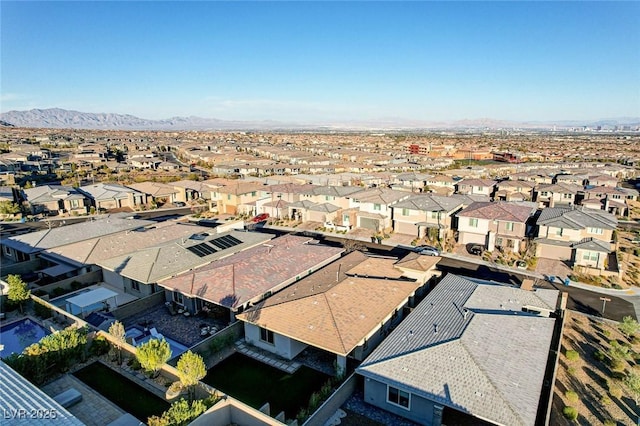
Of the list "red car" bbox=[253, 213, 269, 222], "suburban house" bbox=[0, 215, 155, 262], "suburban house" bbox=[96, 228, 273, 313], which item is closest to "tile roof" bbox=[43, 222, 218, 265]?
"suburban house" bbox=[96, 228, 273, 313]

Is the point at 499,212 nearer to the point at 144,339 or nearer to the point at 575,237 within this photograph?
the point at 575,237

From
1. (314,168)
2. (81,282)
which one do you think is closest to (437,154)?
(314,168)

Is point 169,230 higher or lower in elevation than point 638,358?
higher

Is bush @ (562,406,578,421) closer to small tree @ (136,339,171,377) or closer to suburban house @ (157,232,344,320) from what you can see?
suburban house @ (157,232,344,320)

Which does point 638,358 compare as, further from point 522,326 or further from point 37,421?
point 37,421

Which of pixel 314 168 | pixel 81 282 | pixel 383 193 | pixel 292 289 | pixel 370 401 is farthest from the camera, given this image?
pixel 314 168

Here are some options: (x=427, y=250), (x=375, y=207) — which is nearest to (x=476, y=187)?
(x=375, y=207)

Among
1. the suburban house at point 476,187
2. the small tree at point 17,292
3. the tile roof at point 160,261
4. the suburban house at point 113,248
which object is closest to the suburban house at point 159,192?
the suburban house at point 113,248
